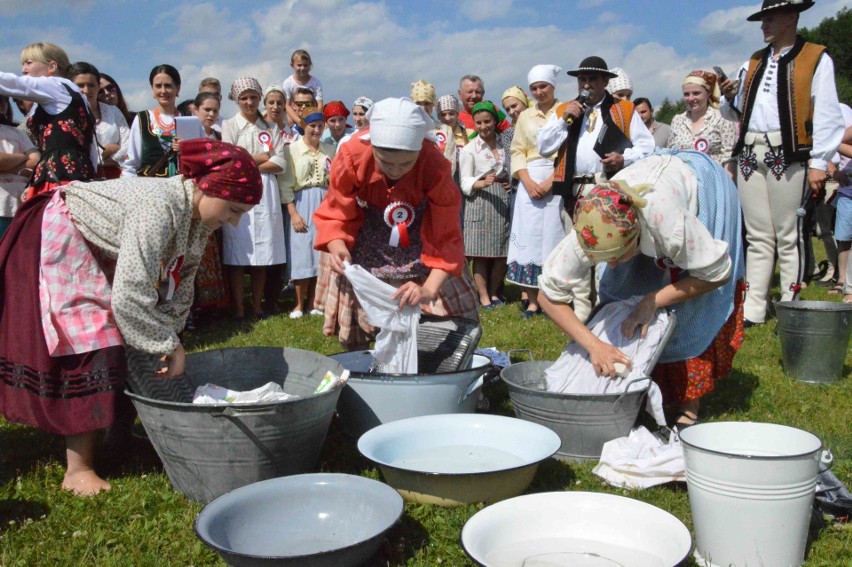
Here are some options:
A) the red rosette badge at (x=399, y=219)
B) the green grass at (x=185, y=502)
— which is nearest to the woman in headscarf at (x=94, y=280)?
the green grass at (x=185, y=502)

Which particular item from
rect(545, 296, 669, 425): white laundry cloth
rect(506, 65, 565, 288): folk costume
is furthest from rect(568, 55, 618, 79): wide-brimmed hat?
rect(545, 296, 669, 425): white laundry cloth

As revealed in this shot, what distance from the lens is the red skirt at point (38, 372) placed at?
2840 millimetres

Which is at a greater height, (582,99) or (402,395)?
(582,99)

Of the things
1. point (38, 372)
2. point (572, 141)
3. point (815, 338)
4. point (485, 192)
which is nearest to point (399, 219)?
point (38, 372)

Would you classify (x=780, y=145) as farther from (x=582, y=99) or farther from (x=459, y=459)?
(x=459, y=459)

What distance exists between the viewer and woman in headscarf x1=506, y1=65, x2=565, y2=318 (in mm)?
6168

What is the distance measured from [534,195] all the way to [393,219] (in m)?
2.90

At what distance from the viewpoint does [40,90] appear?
156 inches

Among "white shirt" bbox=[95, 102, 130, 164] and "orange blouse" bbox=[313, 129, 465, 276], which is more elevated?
"white shirt" bbox=[95, 102, 130, 164]

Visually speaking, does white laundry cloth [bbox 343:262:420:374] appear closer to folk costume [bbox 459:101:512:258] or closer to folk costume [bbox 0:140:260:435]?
folk costume [bbox 0:140:260:435]

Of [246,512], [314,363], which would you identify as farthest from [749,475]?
[314,363]

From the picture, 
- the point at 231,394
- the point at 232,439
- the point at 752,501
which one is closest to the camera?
the point at 752,501

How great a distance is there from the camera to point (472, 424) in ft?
10.2

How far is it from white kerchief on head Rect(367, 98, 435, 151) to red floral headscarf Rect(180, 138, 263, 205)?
58cm
